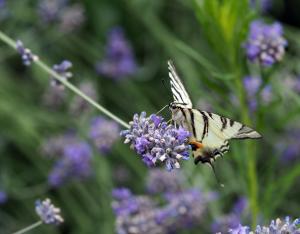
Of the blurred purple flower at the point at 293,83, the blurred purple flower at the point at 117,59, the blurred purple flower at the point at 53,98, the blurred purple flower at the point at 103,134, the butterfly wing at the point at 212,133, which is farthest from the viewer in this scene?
the blurred purple flower at the point at 117,59

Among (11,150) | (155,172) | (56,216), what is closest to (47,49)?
(11,150)

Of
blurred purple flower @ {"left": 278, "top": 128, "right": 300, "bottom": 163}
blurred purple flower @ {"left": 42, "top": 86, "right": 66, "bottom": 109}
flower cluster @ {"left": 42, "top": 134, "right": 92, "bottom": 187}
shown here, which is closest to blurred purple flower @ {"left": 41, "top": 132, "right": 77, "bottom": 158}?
flower cluster @ {"left": 42, "top": 134, "right": 92, "bottom": 187}

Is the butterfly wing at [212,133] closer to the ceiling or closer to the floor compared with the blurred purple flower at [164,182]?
closer to the floor

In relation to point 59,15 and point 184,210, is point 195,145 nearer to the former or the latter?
point 184,210

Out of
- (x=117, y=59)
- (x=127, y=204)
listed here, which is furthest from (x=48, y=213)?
(x=117, y=59)

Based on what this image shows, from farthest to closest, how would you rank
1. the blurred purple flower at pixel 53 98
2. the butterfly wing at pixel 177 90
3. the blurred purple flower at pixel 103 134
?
the blurred purple flower at pixel 53 98 → the blurred purple flower at pixel 103 134 → the butterfly wing at pixel 177 90

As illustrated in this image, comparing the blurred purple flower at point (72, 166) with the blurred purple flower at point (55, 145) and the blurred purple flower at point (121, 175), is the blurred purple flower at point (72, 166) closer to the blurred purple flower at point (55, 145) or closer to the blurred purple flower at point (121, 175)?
the blurred purple flower at point (55, 145)

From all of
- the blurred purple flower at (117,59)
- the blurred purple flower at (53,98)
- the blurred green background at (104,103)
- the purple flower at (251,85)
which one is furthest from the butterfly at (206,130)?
the blurred purple flower at (117,59)
